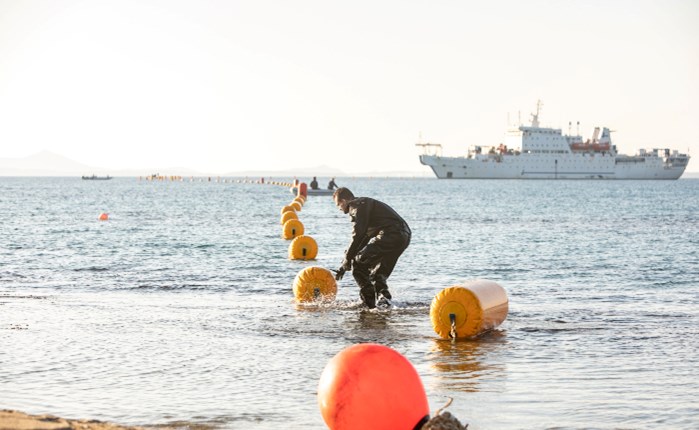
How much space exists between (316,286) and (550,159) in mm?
156411

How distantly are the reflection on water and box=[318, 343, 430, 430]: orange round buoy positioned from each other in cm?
296

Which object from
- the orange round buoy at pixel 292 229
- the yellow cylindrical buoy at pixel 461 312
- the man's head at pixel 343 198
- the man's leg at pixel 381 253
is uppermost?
the man's head at pixel 343 198

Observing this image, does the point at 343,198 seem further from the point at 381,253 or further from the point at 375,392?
the point at 375,392

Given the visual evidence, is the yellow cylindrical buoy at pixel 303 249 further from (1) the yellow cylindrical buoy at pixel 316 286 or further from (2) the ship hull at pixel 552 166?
(2) the ship hull at pixel 552 166

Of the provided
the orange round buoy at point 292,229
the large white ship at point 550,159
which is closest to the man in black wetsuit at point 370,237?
the orange round buoy at point 292,229

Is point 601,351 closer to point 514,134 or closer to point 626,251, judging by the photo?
point 626,251

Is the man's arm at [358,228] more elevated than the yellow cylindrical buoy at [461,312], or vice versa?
the man's arm at [358,228]

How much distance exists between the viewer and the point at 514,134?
168m

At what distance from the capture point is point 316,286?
16.4 meters

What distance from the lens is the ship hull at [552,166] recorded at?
168500 millimetres

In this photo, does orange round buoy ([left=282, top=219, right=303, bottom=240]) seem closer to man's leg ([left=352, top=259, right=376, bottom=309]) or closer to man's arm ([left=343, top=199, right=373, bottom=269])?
man's leg ([left=352, top=259, right=376, bottom=309])

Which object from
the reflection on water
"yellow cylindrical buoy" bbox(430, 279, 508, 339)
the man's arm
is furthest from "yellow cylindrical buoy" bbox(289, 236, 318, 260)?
"yellow cylindrical buoy" bbox(430, 279, 508, 339)

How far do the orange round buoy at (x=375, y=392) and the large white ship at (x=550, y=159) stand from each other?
160m

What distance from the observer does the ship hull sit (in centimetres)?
16850
